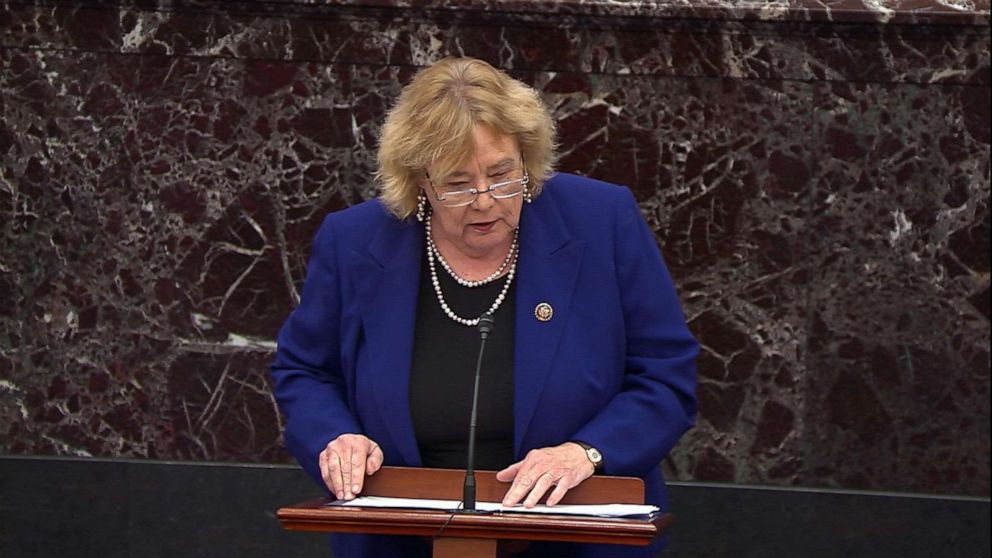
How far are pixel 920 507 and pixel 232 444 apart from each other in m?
2.16

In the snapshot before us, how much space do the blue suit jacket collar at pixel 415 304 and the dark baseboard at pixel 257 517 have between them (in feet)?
5.81

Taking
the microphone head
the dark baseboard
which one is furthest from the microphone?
the dark baseboard

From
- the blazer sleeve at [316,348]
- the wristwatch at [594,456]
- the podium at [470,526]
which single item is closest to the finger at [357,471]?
the podium at [470,526]

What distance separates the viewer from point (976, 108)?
17.0ft

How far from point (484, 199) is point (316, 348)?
52 cm

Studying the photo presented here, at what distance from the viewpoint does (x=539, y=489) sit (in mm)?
3174

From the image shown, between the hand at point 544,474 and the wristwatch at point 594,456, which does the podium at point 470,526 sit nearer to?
the hand at point 544,474

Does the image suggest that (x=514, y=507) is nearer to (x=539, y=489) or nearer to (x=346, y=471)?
(x=539, y=489)

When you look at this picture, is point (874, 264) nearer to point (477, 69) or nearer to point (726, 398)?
point (726, 398)

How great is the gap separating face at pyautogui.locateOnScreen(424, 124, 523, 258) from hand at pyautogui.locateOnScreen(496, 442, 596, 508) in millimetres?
496

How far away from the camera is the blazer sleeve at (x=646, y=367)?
347 centimetres

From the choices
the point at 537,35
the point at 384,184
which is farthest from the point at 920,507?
the point at 384,184

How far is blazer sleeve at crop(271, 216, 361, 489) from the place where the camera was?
11.8ft

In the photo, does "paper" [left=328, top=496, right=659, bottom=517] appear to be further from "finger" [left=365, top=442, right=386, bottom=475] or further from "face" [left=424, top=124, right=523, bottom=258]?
"face" [left=424, top=124, right=523, bottom=258]
